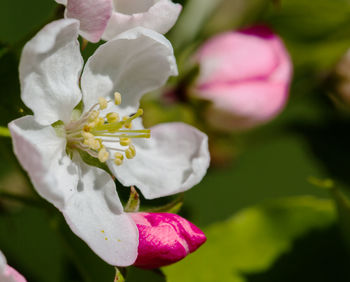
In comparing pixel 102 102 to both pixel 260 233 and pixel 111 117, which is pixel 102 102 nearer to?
pixel 111 117

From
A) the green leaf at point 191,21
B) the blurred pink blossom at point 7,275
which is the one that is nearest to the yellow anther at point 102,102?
the blurred pink blossom at point 7,275

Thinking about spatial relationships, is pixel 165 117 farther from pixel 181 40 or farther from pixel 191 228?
pixel 191 228

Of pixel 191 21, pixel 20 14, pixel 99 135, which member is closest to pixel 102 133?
pixel 99 135

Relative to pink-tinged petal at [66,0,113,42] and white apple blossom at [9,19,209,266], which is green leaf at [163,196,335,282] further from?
pink-tinged petal at [66,0,113,42]

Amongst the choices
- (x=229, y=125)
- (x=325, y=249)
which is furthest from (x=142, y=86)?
(x=325, y=249)

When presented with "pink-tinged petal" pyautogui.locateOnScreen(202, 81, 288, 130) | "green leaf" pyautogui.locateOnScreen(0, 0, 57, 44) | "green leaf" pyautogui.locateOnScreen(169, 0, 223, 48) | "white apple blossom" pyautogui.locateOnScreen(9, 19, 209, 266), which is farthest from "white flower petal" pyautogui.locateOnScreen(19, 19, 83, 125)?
"green leaf" pyautogui.locateOnScreen(0, 0, 57, 44)
